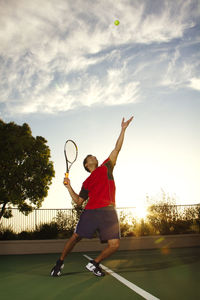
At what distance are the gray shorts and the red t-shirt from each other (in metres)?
0.10

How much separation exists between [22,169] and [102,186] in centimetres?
1579

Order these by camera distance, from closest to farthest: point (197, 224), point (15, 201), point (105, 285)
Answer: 1. point (105, 285)
2. point (197, 224)
3. point (15, 201)

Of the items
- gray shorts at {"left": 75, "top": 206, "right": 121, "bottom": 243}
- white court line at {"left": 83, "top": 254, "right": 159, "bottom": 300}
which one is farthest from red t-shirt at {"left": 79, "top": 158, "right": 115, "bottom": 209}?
white court line at {"left": 83, "top": 254, "right": 159, "bottom": 300}

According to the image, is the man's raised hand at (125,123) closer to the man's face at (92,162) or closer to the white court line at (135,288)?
the man's face at (92,162)

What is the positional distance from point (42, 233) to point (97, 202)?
1043cm

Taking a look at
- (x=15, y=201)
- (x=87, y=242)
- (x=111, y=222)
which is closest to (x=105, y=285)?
(x=111, y=222)

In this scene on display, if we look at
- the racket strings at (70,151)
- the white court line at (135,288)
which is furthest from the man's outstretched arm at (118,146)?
the white court line at (135,288)

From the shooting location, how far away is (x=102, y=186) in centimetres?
533

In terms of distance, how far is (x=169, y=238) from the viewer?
1430 cm

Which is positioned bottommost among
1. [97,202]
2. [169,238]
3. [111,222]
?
[169,238]

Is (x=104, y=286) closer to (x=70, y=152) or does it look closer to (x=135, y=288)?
(x=135, y=288)

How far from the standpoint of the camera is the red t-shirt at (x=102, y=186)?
529 centimetres

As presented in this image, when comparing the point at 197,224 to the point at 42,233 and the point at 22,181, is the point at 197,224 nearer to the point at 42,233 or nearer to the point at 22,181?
the point at 42,233

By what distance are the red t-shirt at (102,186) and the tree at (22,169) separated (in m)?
14.7
